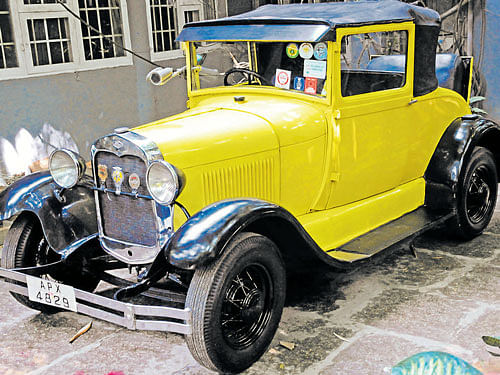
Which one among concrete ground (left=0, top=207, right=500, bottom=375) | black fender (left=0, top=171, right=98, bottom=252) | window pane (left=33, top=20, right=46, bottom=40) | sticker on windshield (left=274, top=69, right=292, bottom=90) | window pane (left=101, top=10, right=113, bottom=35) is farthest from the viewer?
window pane (left=101, top=10, right=113, bottom=35)

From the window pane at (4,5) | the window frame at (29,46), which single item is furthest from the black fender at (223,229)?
the window pane at (4,5)

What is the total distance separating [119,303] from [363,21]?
2412mm

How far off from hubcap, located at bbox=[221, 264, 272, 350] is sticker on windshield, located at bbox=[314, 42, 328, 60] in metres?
1.52

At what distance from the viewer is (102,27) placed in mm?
7898

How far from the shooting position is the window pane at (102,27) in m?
7.74

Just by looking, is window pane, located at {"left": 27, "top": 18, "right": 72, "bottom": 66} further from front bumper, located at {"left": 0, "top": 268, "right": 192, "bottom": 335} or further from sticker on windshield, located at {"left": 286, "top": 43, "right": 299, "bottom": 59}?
front bumper, located at {"left": 0, "top": 268, "right": 192, "bottom": 335}

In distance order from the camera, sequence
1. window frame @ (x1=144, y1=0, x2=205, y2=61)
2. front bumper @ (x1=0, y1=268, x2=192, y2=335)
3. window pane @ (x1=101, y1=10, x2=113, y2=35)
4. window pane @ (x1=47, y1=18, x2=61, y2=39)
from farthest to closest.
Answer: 1. window frame @ (x1=144, y1=0, x2=205, y2=61)
2. window pane @ (x1=101, y1=10, x2=113, y2=35)
3. window pane @ (x1=47, y1=18, x2=61, y2=39)
4. front bumper @ (x1=0, y1=268, x2=192, y2=335)

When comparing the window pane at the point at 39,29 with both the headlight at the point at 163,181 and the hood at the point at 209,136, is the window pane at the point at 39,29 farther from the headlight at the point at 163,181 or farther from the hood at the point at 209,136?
the headlight at the point at 163,181

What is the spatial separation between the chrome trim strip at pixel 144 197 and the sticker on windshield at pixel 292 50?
53.5 inches

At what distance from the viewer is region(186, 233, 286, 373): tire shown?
3012 mm

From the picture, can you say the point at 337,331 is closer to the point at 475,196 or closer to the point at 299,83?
the point at 299,83

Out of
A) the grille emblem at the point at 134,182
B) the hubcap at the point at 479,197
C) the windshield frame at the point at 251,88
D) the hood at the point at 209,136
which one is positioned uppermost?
the windshield frame at the point at 251,88

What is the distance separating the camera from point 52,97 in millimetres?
7297

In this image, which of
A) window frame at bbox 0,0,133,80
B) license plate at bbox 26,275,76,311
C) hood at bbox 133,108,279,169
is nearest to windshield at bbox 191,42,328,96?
hood at bbox 133,108,279,169
